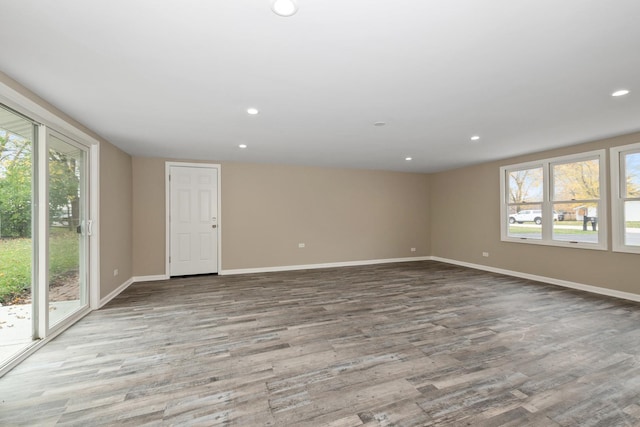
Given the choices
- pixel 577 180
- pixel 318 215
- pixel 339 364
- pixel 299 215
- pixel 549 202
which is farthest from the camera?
pixel 318 215

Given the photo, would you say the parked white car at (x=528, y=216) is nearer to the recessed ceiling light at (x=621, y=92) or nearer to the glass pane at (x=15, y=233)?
the recessed ceiling light at (x=621, y=92)

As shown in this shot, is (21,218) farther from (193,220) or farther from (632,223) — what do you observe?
(632,223)

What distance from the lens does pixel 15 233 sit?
2.32 metres

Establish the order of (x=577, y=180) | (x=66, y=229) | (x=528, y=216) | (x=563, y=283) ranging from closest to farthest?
(x=66, y=229) → (x=577, y=180) → (x=563, y=283) → (x=528, y=216)

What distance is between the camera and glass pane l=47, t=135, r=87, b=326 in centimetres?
283

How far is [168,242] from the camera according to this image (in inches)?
205

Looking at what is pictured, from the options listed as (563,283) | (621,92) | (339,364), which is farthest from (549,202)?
(339,364)

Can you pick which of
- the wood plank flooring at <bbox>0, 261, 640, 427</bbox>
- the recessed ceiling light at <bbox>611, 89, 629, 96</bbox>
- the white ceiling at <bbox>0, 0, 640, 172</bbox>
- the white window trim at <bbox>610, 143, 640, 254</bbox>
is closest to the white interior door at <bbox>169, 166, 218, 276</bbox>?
the wood plank flooring at <bbox>0, 261, 640, 427</bbox>

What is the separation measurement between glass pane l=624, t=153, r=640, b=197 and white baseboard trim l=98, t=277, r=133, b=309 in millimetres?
7569

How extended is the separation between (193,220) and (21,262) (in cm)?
300

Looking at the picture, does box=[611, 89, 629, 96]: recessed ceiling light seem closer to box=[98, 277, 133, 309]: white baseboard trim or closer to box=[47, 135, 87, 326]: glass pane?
box=[47, 135, 87, 326]: glass pane

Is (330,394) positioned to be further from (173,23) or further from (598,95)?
(598,95)

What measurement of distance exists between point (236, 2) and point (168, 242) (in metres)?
4.84

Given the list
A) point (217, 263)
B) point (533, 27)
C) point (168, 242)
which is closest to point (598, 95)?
point (533, 27)
